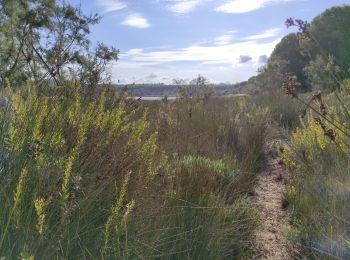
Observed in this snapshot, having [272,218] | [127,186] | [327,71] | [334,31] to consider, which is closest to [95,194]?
[127,186]

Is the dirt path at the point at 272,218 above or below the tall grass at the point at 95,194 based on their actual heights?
below

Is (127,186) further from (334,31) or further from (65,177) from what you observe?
(334,31)

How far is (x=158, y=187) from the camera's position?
12.1 ft

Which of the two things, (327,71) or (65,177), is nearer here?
(65,177)

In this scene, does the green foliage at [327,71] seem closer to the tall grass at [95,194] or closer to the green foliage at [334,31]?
the tall grass at [95,194]

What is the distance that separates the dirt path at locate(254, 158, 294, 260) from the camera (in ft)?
13.8

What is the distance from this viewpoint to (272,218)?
521 cm

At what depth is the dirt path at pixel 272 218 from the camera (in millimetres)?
4219

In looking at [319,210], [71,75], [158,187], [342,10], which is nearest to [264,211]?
[319,210]

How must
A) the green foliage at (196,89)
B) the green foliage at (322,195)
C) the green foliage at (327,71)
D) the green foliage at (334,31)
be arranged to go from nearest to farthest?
the green foliage at (327,71) < the green foliage at (322,195) < the green foliage at (196,89) < the green foliage at (334,31)

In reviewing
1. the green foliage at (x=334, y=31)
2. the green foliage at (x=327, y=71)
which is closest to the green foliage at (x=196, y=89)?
the green foliage at (x=327, y=71)

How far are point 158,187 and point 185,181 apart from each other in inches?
26.5

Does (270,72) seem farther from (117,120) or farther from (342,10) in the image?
(342,10)

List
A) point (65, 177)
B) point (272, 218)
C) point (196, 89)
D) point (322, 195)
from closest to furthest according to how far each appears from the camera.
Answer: point (65, 177), point (322, 195), point (272, 218), point (196, 89)
